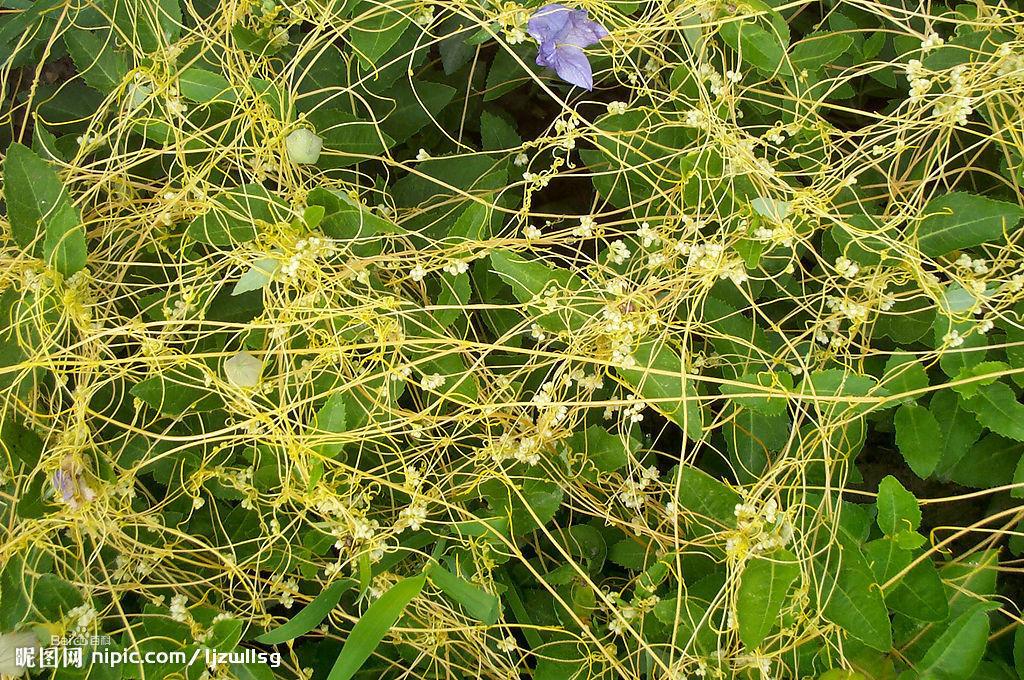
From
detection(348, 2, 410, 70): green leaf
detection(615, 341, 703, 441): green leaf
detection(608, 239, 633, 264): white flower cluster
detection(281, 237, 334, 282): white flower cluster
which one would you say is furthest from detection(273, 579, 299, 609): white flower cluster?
detection(348, 2, 410, 70): green leaf

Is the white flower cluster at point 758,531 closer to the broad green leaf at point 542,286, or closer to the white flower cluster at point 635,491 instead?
the white flower cluster at point 635,491

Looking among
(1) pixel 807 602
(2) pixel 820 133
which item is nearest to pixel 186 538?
(1) pixel 807 602

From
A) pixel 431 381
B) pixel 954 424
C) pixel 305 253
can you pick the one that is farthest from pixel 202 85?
pixel 954 424

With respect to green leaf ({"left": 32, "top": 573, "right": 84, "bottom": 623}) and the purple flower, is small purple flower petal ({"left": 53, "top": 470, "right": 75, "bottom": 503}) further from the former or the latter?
the purple flower

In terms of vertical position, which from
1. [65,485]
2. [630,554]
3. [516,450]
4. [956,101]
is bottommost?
[630,554]

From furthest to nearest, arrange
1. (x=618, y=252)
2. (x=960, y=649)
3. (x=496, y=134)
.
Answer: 1. (x=496, y=134)
2. (x=618, y=252)
3. (x=960, y=649)

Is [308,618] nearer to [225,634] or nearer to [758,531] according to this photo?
[225,634]

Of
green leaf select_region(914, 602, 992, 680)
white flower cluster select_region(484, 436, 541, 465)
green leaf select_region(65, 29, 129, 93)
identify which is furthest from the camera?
green leaf select_region(65, 29, 129, 93)
